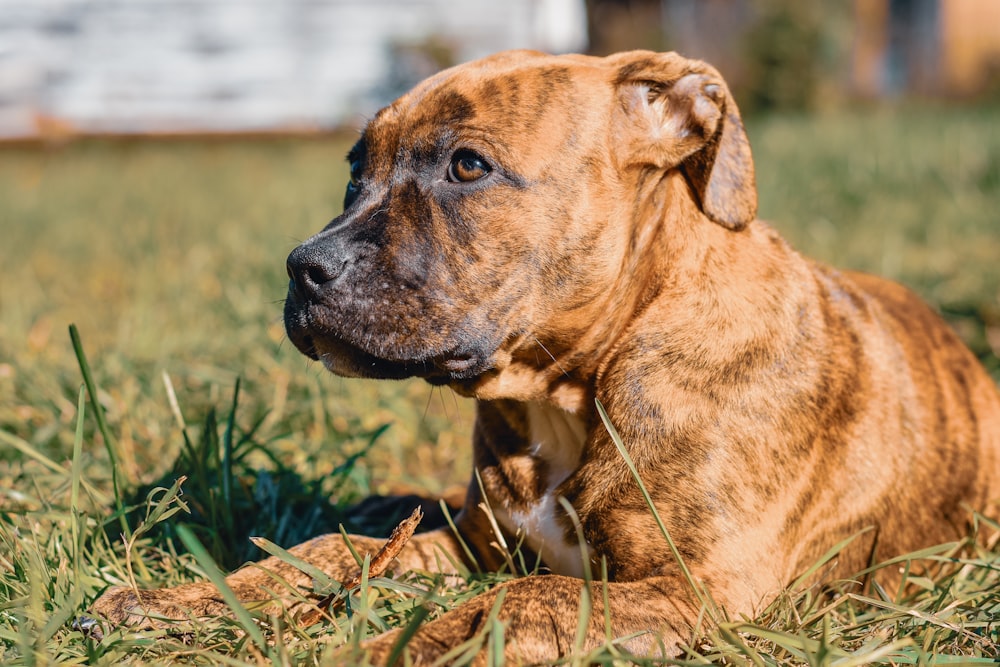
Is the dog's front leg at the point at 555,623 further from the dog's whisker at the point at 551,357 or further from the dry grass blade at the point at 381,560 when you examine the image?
the dog's whisker at the point at 551,357

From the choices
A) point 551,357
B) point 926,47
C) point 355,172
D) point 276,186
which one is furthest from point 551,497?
point 926,47

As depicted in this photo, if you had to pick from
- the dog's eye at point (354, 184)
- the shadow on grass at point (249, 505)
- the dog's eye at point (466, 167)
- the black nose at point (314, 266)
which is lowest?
the shadow on grass at point (249, 505)

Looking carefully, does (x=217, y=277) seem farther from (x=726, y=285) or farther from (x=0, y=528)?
(x=726, y=285)

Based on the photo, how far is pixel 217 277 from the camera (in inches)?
253

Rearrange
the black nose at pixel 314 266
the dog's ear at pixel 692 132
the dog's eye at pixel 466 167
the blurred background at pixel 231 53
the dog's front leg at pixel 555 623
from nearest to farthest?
the dog's front leg at pixel 555 623, the black nose at pixel 314 266, the dog's eye at pixel 466 167, the dog's ear at pixel 692 132, the blurred background at pixel 231 53

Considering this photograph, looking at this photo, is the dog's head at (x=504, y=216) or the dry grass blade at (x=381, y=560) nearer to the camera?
the dry grass blade at (x=381, y=560)

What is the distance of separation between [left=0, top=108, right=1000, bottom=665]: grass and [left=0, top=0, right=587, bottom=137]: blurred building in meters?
7.13

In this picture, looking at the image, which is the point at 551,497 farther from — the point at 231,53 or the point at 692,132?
the point at 231,53

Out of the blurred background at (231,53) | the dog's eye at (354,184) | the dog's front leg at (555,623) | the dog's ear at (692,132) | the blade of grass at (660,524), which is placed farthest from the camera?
the blurred background at (231,53)

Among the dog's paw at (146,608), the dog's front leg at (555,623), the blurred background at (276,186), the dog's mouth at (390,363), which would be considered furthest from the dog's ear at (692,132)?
the dog's paw at (146,608)

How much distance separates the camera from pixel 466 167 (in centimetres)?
258

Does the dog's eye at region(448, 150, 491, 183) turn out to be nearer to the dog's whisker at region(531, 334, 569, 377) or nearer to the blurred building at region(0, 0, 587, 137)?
the dog's whisker at region(531, 334, 569, 377)

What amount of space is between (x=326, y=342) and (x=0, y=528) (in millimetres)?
1010

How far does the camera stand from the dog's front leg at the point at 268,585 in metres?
2.34
